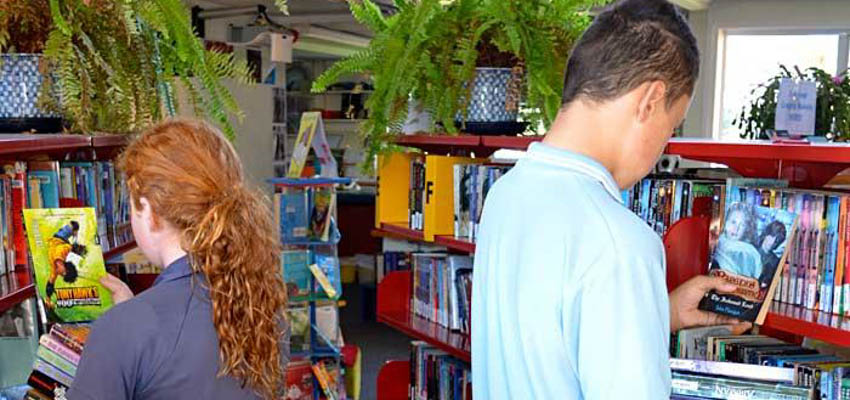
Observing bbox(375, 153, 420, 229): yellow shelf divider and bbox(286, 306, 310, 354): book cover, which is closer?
bbox(375, 153, 420, 229): yellow shelf divider

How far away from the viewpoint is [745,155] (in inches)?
75.3

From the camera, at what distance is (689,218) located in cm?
201

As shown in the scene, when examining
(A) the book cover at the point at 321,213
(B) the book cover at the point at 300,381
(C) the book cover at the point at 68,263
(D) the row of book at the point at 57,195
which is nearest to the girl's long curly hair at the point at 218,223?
(C) the book cover at the point at 68,263

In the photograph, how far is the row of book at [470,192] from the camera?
2803mm

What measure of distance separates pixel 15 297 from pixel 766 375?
5.01 ft

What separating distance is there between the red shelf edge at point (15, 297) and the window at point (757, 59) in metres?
7.86

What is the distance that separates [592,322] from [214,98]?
5.64 feet

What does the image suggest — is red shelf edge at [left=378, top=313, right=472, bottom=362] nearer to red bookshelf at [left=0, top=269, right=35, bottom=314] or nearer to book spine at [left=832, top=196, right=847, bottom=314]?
book spine at [left=832, top=196, right=847, bottom=314]

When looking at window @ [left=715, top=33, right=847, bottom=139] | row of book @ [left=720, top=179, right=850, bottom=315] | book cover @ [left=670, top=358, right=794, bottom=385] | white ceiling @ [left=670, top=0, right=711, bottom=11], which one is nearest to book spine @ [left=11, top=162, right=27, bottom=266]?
book cover @ [left=670, top=358, right=794, bottom=385]

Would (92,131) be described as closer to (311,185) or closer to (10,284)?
(10,284)

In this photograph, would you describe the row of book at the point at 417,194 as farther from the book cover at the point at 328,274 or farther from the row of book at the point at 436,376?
the book cover at the point at 328,274

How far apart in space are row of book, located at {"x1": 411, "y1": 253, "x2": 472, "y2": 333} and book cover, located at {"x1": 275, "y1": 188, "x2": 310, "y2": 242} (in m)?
1.45

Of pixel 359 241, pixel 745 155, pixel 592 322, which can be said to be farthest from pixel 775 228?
pixel 359 241

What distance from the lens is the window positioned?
8.52m
